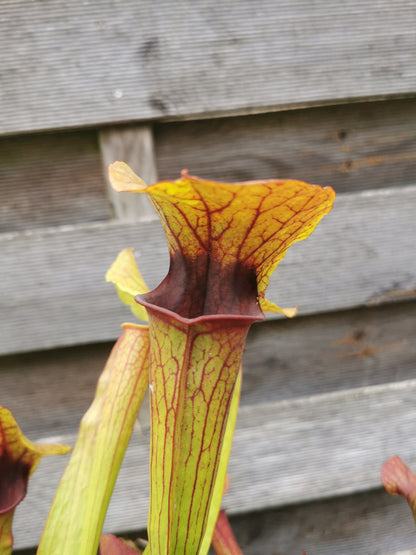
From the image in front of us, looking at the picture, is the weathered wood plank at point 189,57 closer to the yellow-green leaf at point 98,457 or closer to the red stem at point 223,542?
the yellow-green leaf at point 98,457

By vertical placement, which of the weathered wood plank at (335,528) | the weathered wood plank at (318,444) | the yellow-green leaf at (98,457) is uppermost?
the yellow-green leaf at (98,457)

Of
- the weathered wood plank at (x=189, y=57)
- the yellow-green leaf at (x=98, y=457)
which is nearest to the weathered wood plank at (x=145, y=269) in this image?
the weathered wood plank at (x=189, y=57)

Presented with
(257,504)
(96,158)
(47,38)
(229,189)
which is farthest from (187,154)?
(257,504)

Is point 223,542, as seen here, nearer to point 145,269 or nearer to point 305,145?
point 145,269

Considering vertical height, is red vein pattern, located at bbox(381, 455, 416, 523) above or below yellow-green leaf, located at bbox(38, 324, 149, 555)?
below

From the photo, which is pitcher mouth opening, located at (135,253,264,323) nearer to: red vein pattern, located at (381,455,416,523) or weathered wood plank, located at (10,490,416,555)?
red vein pattern, located at (381,455,416,523)

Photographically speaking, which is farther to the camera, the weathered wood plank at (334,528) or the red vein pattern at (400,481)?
the weathered wood plank at (334,528)

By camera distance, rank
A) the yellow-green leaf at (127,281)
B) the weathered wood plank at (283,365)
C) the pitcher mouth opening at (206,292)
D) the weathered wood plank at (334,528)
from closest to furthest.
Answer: the pitcher mouth opening at (206,292) < the yellow-green leaf at (127,281) < the weathered wood plank at (283,365) < the weathered wood plank at (334,528)

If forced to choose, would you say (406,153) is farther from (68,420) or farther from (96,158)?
(68,420)

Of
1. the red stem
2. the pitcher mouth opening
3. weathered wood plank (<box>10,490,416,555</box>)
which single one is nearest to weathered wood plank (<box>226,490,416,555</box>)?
weathered wood plank (<box>10,490,416,555</box>)
